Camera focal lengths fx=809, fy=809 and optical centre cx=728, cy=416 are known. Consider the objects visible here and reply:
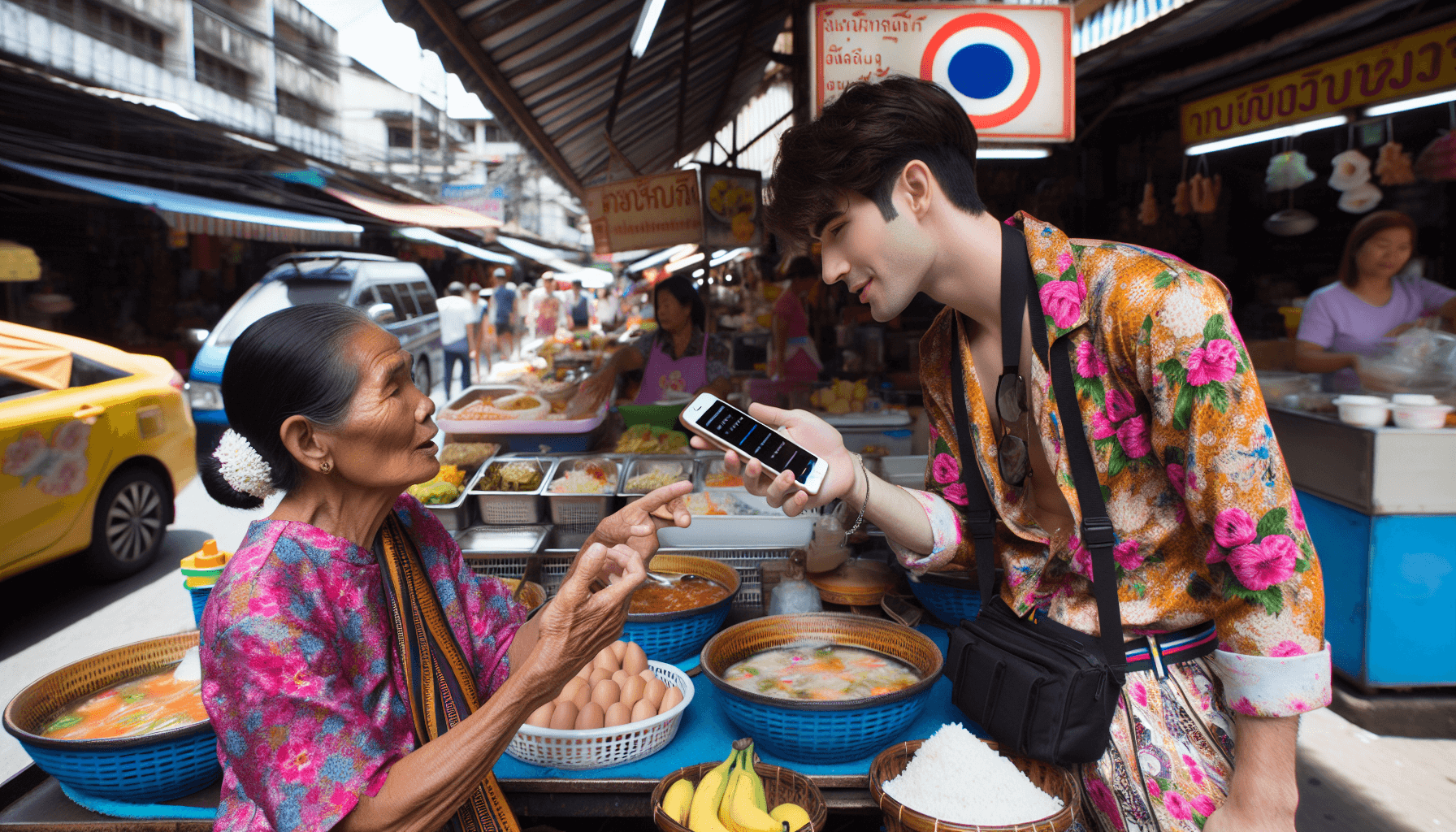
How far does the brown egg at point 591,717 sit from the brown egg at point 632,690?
70 mm

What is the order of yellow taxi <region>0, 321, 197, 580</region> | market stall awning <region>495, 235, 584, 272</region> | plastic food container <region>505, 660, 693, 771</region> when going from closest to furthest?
plastic food container <region>505, 660, 693, 771</region>, yellow taxi <region>0, 321, 197, 580</region>, market stall awning <region>495, 235, 584, 272</region>

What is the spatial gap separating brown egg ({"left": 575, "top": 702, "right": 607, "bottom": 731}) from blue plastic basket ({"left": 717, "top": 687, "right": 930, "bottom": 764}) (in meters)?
0.31

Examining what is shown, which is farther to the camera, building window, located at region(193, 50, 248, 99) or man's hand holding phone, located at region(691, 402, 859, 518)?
building window, located at region(193, 50, 248, 99)

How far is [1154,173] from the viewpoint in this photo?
343 inches

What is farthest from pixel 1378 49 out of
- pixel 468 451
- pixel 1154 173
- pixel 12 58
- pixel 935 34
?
pixel 12 58

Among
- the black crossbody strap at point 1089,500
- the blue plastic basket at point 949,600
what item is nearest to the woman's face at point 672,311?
the blue plastic basket at point 949,600

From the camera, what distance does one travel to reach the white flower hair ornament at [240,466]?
4.83ft

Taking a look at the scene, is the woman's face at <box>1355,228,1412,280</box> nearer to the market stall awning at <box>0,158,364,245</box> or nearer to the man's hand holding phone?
the man's hand holding phone

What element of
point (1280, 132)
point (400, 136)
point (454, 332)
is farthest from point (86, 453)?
point (400, 136)

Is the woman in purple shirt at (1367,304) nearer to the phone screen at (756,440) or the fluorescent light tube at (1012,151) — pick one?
the fluorescent light tube at (1012,151)

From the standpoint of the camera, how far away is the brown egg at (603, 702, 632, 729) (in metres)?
1.94

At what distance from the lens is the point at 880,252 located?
159 centimetres

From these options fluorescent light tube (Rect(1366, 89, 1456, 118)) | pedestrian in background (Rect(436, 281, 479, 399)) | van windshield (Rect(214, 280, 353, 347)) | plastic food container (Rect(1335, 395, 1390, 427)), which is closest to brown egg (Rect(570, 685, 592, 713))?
plastic food container (Rect(1335, 395, 1390, 427))

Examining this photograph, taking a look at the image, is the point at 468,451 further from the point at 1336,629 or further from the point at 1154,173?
the point at 1154,173
